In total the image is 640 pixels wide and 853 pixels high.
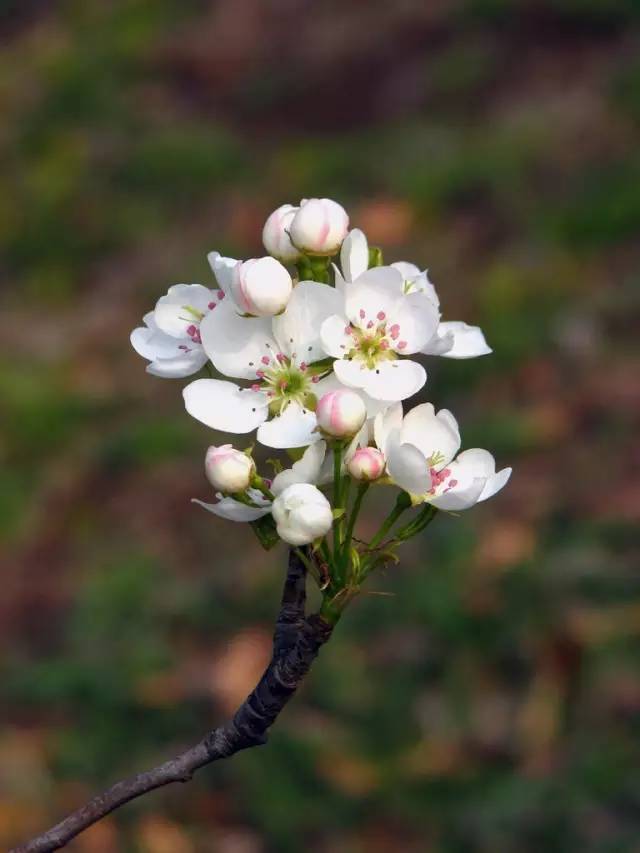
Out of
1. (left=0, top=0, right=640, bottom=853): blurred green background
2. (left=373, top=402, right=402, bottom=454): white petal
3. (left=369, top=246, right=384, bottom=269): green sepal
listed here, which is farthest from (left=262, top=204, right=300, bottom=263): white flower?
(left=0, top=0, right=640, bottom=853): blurred green background

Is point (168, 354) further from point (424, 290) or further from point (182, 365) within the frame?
point (424, 290)

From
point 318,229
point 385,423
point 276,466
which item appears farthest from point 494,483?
point 318,229

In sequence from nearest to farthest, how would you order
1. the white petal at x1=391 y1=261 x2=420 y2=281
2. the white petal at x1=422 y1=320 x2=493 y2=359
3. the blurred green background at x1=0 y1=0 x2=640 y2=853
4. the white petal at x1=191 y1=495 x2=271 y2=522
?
1. the white petal at x1=191 y1=495 x2=271 y2=522
2. the white petal at x1=422 y1=320 x2=493 y2=359
3. the white petal at x1=391 y1=261 x2=420 y2=281
4. the blurred green background at x1=0 y1=0 x2=640 y2=853

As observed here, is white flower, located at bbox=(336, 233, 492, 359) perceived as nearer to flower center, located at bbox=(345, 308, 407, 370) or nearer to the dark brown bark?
flower center, located at bbox=(345, 308, 407, 370)

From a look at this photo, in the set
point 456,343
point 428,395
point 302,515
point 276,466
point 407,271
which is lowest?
point 302,515

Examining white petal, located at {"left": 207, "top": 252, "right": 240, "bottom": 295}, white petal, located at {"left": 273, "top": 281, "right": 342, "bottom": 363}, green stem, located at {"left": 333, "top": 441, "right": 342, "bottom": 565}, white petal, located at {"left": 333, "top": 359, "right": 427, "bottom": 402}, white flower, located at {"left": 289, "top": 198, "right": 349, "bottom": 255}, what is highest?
white flower, located at {"left": 289, "top": 198, "right": 349, "bottom": 255}

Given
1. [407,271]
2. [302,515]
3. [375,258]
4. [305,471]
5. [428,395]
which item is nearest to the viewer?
[302,515]

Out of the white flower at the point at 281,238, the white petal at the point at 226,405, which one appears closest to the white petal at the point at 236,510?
the white petal at the point at 226,405
